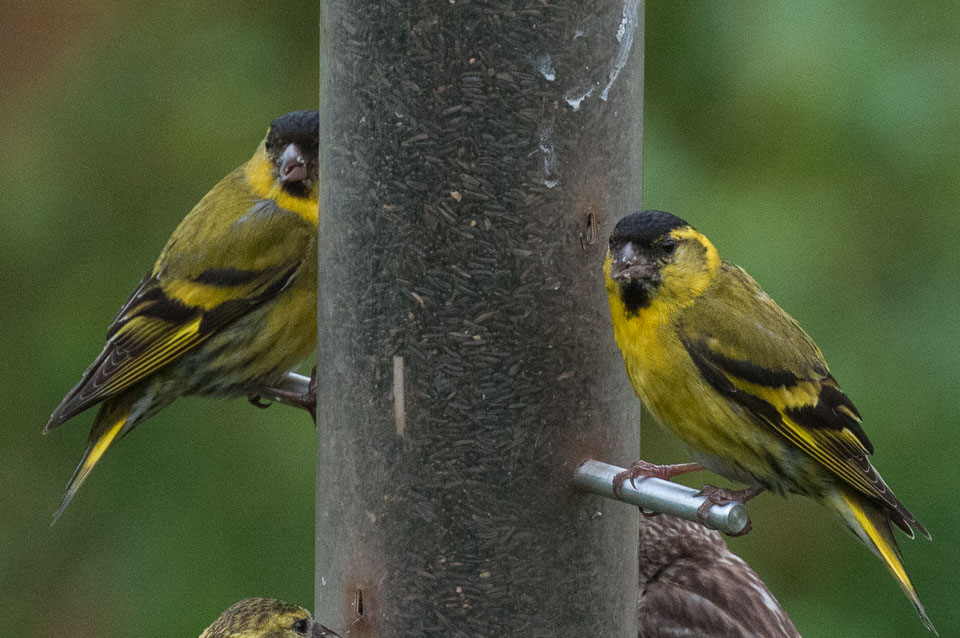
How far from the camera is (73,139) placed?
20.6 feet

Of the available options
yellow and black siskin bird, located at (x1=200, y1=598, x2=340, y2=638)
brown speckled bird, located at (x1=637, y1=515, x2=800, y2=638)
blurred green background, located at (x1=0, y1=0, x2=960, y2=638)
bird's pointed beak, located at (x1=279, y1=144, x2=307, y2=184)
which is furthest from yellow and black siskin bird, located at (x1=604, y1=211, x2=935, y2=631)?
bird's pointed beak, located at (x1=279, y1=144, x2=307, y2=184)

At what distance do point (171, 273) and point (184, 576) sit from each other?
107cm

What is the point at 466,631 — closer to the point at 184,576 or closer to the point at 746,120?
the point at 184,576

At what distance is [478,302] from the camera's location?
15.7ft

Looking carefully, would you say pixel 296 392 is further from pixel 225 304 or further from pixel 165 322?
pixel 165 322

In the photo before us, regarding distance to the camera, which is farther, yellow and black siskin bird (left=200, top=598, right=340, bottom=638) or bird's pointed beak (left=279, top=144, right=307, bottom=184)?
bird's pointed beak (left=279, top=144, right=307, bottom=184)

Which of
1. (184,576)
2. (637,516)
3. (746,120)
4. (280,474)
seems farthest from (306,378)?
(746,120)

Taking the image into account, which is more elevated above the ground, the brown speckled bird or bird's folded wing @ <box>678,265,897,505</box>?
bird's folded wing @ <box>678,265,897,505</box>

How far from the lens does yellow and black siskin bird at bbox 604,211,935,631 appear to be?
15.7 ft

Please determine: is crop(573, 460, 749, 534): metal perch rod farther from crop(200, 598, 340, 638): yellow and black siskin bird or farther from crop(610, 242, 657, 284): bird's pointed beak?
crop(200, 598, 340, 638): yellow and black siskin bird

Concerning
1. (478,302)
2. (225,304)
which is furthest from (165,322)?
(478,302)

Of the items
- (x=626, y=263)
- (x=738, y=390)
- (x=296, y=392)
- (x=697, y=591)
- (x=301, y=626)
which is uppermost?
(x=626, y=263)

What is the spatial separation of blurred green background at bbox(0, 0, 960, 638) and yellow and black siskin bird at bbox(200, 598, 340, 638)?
4.52 ft

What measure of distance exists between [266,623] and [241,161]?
2.22 m
